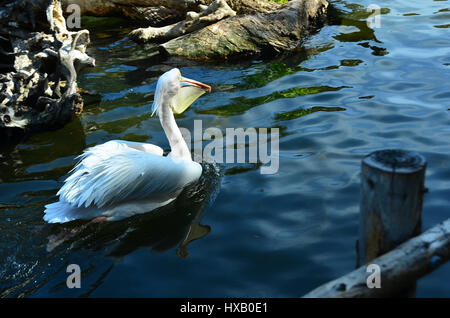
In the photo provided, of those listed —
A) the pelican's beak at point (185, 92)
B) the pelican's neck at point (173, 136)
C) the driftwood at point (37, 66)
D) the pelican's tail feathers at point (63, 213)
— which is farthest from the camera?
the driftwood at point (37, 66)

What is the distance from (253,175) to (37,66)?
2.83 metres

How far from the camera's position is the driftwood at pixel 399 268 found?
2.22m

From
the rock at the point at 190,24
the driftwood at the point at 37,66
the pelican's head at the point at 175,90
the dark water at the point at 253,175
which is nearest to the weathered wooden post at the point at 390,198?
the dark water at the point at 253,175

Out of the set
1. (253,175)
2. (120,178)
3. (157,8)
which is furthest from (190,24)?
(120,178)

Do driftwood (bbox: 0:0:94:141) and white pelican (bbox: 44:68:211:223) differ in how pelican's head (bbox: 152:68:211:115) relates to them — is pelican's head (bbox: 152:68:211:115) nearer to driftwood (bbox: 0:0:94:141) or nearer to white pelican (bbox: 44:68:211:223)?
white pelican (bbox: 44:68:211:223)

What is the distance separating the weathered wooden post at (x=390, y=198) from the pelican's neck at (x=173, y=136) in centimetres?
213

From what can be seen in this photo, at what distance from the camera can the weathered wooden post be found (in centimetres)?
222

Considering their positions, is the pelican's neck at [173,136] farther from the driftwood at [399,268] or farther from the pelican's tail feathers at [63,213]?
the driftwood at [399,268]

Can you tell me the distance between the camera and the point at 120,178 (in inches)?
149
